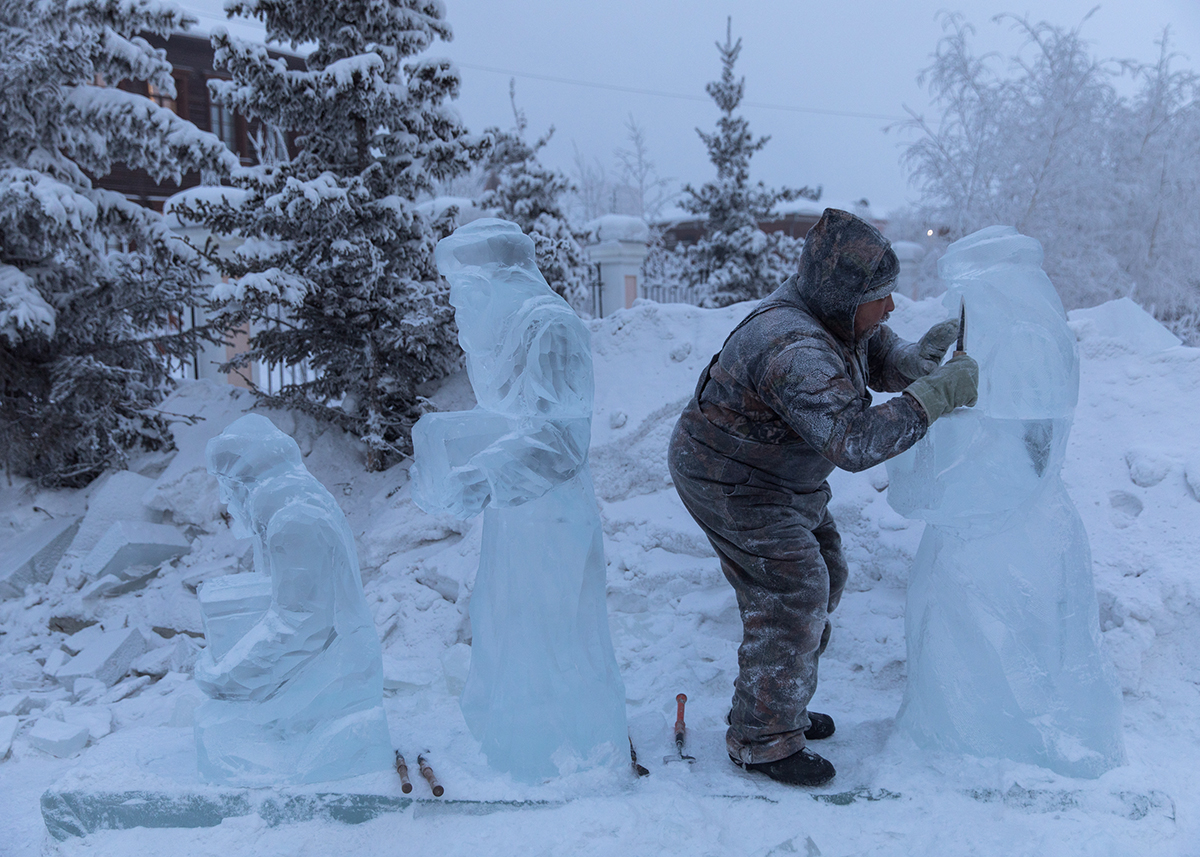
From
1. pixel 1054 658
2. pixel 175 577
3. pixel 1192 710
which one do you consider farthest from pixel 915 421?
pixel 175 577

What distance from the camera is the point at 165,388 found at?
7535 mm

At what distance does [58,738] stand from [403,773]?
182 cm

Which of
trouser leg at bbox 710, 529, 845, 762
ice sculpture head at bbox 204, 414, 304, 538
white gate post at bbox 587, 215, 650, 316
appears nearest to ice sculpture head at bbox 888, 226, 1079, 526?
trouser leg at bbox 710, 529, 845, 762

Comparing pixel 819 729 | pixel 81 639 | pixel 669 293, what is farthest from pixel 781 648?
pixel 669 293

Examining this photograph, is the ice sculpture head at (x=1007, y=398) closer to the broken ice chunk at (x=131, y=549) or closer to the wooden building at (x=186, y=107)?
the broken ice chunk at (x=131, y=549)

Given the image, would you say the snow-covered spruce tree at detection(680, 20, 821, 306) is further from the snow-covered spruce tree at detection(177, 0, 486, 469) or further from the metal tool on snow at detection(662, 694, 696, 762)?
the metal tool on snow at detection(662, 694, 696, 762)

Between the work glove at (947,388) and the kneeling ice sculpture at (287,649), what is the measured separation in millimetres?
1779

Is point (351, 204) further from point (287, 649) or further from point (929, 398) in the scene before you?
point (929, 398)

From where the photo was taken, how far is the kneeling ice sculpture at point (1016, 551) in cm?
250

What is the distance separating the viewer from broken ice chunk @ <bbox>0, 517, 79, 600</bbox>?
18.0ft

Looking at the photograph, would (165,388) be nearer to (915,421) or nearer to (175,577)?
(175,577)

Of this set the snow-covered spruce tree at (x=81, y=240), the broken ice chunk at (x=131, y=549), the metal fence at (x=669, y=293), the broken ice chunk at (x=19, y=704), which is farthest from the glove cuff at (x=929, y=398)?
the metal fence at (x=669, y=293)

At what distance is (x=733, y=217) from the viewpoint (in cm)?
1173

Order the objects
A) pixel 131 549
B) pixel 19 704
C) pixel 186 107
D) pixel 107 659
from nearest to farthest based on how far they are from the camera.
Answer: pixel 19 704
pixel 107 659
pixel 131 549
pixel 186 107
